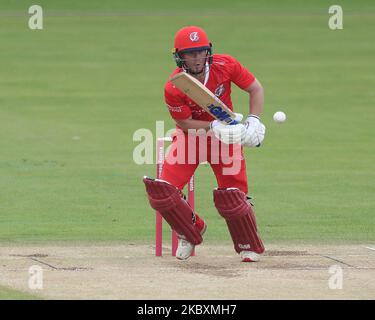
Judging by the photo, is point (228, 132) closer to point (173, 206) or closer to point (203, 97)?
point (203, 97)

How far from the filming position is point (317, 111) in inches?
837

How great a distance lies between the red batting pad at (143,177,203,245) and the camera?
8992 mm

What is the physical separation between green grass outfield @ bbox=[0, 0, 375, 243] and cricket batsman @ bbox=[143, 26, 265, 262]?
156cm

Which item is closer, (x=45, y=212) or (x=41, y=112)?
(x=45, y=212)

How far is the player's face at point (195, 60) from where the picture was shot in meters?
8.92

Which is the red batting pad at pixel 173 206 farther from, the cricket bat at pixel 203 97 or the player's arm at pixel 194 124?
the cricket bat at pixel 203 97

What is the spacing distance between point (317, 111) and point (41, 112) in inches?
198

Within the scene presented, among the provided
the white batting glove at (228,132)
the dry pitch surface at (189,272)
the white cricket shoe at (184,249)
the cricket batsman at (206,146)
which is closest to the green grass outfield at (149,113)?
the dry pitch surface at (189,272)

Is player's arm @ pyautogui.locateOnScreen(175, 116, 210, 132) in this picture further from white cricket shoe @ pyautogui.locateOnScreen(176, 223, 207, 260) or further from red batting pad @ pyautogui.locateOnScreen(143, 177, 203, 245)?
white cricket shoe @ pyautogui.locateOnScreen(176, 223, 207, 260)

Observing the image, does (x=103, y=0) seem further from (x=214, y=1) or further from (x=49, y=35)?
(x=49, y=35)

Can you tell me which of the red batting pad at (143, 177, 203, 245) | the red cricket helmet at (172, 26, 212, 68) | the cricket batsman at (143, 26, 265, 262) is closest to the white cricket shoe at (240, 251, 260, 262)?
the cricket batsman at (143, 26, 265, 262)

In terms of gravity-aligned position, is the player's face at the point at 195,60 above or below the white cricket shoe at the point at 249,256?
above

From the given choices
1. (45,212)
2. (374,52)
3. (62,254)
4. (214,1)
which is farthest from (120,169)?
(214,1)

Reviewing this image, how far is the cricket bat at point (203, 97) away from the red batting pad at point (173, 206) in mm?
674
